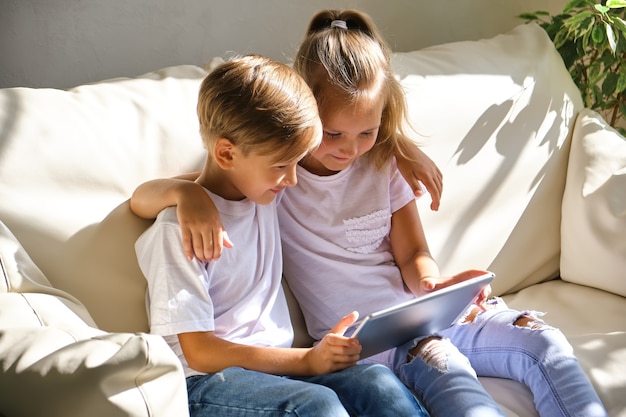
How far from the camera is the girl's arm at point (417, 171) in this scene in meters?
1.71

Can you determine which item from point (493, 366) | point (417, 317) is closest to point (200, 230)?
point (417, 317)

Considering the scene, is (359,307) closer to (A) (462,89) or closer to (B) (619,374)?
(B) (619,374)

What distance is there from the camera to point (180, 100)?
1.66 m

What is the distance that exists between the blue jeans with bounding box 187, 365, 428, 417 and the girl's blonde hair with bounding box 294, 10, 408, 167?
48 centimetres

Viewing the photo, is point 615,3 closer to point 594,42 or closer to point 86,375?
point 594,42

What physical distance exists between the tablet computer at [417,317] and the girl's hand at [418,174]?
28 cm

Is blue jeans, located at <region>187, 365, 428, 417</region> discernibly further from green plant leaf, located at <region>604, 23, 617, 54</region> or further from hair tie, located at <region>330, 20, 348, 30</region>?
green plant leaf, located at <region>604, 23, 617, 54</region>

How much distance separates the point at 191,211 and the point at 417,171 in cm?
51

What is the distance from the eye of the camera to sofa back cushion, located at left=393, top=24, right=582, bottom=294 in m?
1.95

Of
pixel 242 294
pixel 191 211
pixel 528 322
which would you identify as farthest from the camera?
pixel 528 322

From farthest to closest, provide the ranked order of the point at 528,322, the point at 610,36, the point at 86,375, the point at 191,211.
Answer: the point at 610,36 → the point at 528,322 → the point at 191,211 → the point at 86,375

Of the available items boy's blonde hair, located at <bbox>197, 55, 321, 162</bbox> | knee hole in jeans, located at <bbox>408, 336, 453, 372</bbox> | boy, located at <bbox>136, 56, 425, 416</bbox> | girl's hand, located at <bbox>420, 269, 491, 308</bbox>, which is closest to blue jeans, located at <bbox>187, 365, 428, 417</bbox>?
boy, located at <bbox>136, 56, 425, 416</bbox>

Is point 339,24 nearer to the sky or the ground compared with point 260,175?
nearer to the sky

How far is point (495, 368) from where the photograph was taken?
165cm
